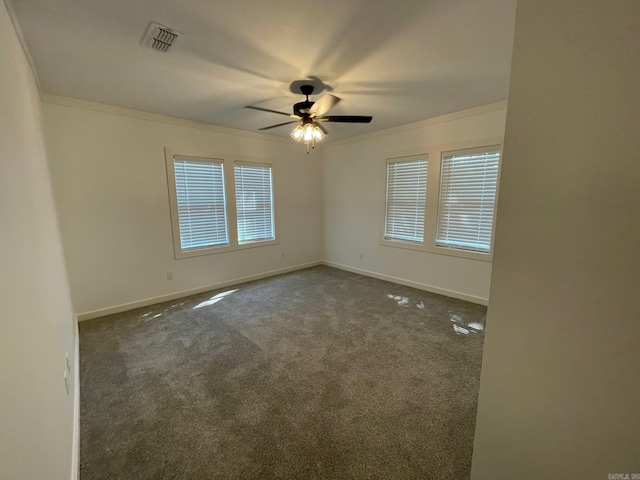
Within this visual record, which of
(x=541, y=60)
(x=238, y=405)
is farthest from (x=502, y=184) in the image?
(x=238, y=405)

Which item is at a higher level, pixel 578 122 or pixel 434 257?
pixel 578 122

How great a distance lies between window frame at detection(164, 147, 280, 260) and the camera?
3652 millimetres

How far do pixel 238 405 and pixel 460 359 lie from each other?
197 cm

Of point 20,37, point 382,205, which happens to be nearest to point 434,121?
point 382,205

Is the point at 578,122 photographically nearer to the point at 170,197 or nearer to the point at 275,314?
the point at 275,314

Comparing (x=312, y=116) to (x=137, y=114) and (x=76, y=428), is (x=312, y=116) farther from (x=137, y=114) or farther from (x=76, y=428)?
(x=76, y=428)

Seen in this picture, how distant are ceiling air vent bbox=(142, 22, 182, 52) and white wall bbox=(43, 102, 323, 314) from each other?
179cm

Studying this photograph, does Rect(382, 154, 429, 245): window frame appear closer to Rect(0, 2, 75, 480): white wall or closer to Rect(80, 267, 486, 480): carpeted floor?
Rect(80, 267, 486, 480): carpeted floor

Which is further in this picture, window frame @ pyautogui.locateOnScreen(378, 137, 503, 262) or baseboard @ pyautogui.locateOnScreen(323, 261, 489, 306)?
baseboard @ pyautogui.locateOnScreen(323, 261, 489, 306)

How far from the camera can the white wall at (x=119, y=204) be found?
9.70ft

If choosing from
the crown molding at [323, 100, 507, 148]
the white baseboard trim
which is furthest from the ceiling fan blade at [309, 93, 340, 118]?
the white baseboard trim

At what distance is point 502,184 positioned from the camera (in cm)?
85

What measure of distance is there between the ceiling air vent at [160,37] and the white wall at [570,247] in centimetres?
207

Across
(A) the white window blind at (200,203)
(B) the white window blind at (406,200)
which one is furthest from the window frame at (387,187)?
(A) the white window blind at (200,203)
